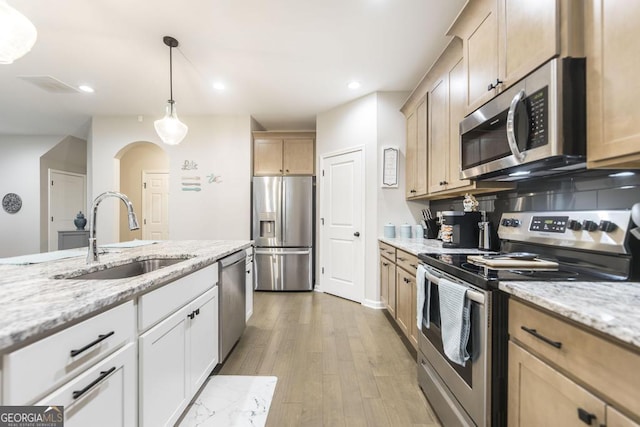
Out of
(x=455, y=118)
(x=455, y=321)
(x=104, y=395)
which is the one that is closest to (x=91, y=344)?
(x=104, y=395)

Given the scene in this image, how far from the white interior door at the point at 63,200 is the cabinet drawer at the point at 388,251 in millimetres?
5999

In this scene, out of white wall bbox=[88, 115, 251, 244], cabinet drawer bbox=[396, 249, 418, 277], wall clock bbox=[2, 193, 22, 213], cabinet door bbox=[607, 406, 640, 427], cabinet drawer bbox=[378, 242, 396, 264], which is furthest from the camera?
wall clock bbox=[2, 193, 22, 213]

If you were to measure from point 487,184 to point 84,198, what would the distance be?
8320mm

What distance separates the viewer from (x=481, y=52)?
1.70 m

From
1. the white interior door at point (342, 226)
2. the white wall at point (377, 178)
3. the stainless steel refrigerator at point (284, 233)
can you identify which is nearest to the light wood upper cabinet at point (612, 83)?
the white wall at point (377, 178)

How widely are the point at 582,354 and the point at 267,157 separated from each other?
14.4 feet

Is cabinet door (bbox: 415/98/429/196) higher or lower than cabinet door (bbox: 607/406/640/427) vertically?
higher

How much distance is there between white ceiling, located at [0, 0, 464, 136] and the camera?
2182mm

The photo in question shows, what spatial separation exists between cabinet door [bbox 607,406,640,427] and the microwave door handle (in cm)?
102

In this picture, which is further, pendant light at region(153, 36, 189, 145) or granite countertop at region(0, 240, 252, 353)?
pendant light at region(153, 36, 189, 145)

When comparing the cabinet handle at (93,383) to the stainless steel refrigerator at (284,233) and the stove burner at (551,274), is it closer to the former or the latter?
the stove burner at (551,274)

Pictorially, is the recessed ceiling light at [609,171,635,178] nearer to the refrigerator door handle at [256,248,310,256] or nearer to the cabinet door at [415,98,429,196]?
the cabinet door at [415,98,429,196]

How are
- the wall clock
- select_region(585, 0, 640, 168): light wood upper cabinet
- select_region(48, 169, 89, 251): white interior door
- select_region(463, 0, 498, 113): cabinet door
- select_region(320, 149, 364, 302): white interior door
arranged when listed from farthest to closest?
select_region(48, 169, 89, 251): white interior door → the wall clock → select_region(320, 149, 364, 302): white interior door → select_region(463, 0, 498, 113): cabinet door → select_region(585, 0, 640, 168): light wood upper cabinet

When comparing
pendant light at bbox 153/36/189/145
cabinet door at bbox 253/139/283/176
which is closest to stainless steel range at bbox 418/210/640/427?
pendant light at bbox 153/36/189/145
